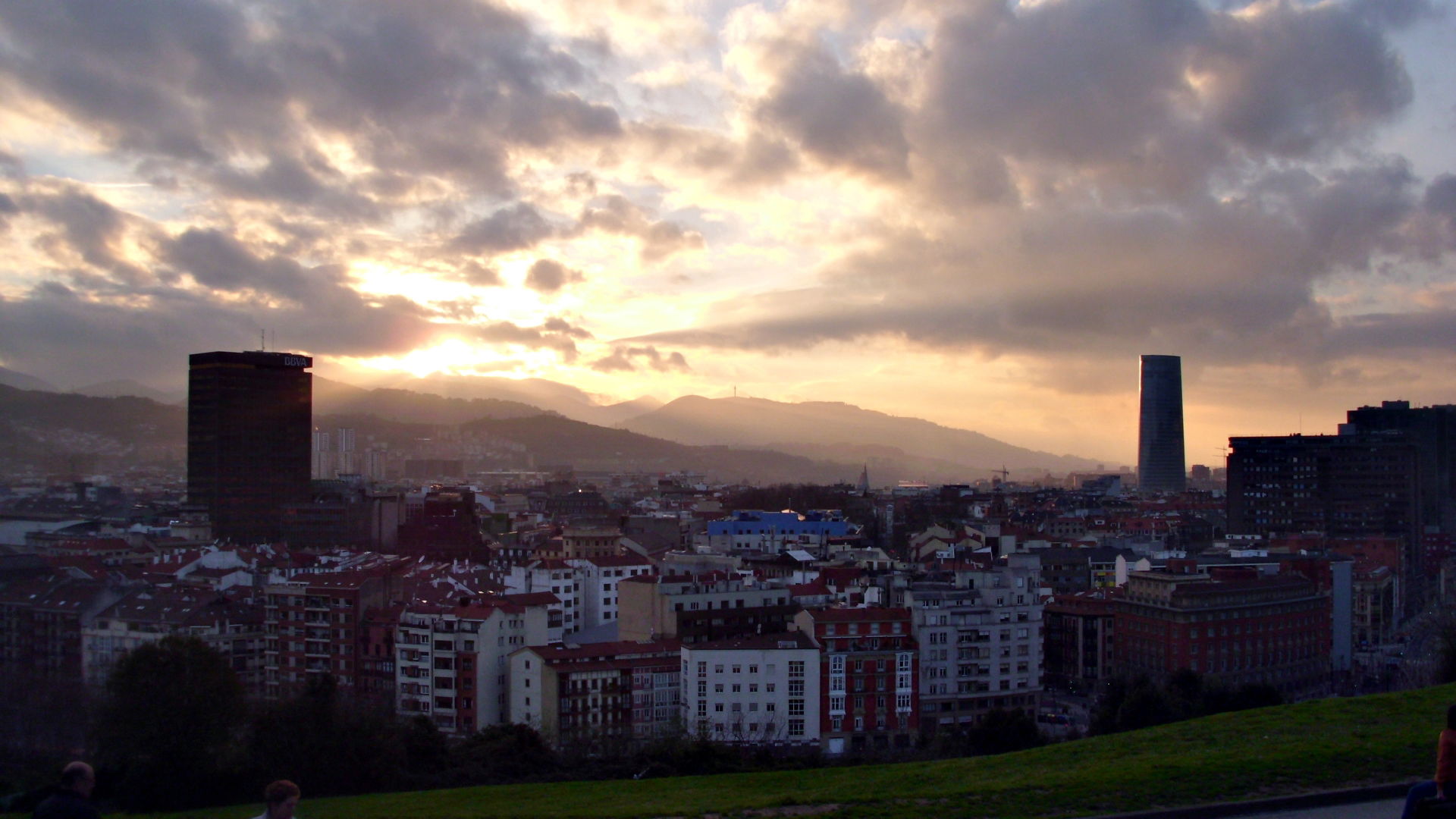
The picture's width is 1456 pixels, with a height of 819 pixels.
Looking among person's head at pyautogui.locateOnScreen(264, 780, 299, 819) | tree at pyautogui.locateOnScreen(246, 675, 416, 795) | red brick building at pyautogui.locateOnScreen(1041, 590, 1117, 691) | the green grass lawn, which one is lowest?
red brick building at pyautogui.locateOnScreen(1041, 590, 1117, 691)

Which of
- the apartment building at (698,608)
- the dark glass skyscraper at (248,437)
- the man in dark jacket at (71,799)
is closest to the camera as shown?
the man in dark jacket at (71,799)

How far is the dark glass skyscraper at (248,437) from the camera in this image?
71625 mm

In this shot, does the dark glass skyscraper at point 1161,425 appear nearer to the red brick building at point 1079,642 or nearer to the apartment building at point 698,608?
the red brick building at point 1079,642

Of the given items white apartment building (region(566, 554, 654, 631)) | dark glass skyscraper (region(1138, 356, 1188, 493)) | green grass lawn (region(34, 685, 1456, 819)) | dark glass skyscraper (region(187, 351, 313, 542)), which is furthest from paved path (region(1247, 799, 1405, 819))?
dark glass skyscraper (region(1138, 356, 1188, 493))

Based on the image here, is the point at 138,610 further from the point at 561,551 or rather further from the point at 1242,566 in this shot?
the point at 1242,566

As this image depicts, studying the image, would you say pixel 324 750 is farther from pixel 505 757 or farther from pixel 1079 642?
pixel 1079 642

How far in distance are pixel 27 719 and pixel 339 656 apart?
22.8ft

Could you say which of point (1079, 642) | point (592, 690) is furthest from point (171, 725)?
point (1079, 642)

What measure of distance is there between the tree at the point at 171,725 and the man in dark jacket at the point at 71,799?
11.2 m

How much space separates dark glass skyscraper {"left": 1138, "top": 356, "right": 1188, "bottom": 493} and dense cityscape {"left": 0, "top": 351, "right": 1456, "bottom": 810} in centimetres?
8469

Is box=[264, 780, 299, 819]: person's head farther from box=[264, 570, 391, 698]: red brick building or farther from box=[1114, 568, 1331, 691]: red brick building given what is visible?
box=[1114, 568, 1331, 691]: red brick building

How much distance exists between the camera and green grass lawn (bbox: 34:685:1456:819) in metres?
8.61

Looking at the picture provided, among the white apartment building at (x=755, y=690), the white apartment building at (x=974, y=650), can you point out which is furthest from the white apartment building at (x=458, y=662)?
the white apartment building at (x=974, y=650)

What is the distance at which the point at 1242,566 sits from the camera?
41031mm
